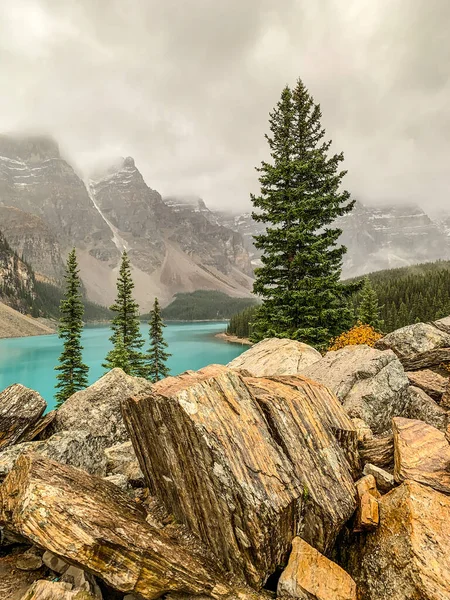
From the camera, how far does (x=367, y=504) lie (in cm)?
573

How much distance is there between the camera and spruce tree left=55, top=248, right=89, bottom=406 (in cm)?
3809

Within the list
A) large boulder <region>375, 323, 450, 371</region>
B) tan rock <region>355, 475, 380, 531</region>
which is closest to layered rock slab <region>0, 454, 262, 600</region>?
tan rock <region>355, 475, 380, 531</region>

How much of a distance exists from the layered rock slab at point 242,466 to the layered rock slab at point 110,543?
404mm

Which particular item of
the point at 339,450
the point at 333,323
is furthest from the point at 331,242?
the point at 339,450

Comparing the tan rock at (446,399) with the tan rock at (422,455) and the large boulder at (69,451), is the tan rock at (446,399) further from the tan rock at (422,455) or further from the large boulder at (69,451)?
the large boulder at (69,451)

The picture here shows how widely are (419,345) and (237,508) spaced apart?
11.4 metres

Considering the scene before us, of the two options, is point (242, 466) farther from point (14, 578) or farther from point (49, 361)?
point (49, 361)

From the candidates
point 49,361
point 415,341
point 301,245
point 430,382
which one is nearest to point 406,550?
point 430,382

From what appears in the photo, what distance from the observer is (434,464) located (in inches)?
241

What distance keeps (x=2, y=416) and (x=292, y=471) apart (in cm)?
866

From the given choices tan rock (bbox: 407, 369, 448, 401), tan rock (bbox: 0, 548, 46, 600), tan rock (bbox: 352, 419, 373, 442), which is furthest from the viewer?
tan rock (bbox: 407, 369, 448, 401)

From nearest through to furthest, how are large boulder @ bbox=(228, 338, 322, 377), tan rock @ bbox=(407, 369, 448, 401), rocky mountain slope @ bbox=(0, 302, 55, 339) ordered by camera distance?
tan rock @ bbox=(407, 369, 448, 401)
large boulder @ bbox=(228, 338, 322, 377)
rocky mountain slope @ bbox=(0, 302, 55, 339)

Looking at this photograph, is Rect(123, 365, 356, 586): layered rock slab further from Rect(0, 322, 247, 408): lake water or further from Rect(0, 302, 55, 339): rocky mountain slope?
Rect(0, 302, 55, 339): rocky mountain slope

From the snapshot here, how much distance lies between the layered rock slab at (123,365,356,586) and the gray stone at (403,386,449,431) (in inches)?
137
